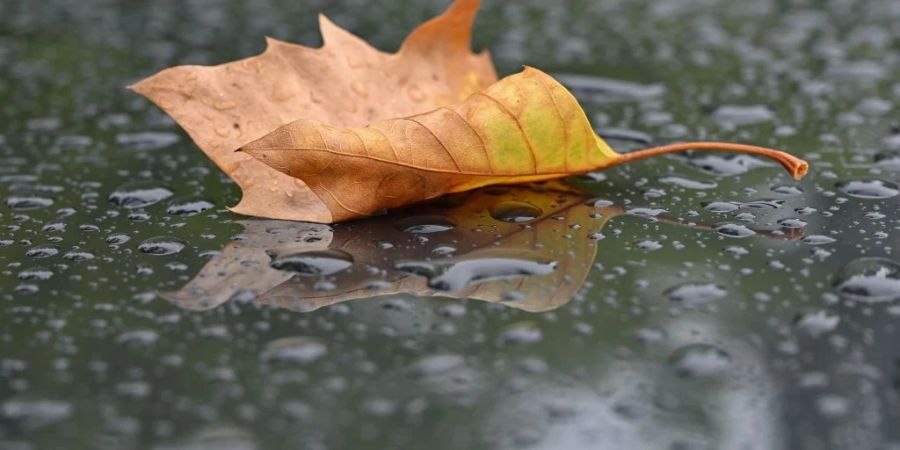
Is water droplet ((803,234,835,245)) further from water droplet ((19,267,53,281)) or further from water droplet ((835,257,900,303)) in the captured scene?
water droplet ((19,267,53,281))

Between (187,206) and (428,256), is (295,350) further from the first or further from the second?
(187,206)

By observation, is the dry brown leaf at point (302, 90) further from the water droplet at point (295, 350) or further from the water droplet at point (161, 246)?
the water droplet at point (295, 350)

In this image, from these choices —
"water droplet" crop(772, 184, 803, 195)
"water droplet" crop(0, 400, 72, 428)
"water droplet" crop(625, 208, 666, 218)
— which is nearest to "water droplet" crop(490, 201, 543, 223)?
"water droplet" crop(625, 208, 666, 218)

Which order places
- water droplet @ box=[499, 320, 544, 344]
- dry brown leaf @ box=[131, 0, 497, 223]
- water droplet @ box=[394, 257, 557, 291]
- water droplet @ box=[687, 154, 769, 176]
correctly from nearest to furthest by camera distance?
water droplet @ box=[499, 320, 544, 344] → water droplet @ box=[394, 257, 557, 291] → dry brown leaf @ box=[131, 0, 497, 223] → water droplet @ box=[687, 154, 769, 176]

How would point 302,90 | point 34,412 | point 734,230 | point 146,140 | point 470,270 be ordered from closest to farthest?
point 34,412 → point 470,270 → point 734,230 → point 302,90 → point 146,140

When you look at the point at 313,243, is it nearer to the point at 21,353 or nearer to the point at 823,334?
the point at 21,353

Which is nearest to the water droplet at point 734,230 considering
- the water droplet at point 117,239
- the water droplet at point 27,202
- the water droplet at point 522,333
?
the water droplet at point 522,333

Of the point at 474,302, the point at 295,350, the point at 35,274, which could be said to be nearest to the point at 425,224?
the point at 474,302
